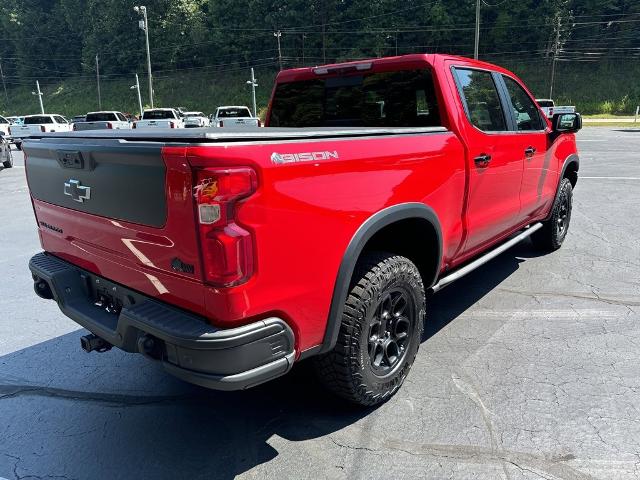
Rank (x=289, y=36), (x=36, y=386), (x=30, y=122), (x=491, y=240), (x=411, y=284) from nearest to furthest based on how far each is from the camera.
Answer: (x=411, y=284) → (x=36, y=386) → (x=491, y=240) → (x=30, y=122) → (x=289, y=36)

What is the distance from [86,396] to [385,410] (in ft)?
6.18

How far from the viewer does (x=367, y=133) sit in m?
2.50

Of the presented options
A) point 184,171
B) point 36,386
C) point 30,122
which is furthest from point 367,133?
point 30,122

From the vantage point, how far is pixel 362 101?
12.3 feet

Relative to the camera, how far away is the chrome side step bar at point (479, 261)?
11.0ft

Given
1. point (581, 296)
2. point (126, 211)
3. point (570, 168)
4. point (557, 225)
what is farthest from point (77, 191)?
point (570, 168)

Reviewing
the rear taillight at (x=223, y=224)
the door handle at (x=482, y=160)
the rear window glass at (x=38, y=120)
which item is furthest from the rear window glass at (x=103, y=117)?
the rear taillight at (x=223, y=224)

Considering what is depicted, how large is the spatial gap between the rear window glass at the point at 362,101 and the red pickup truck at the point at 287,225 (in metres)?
0.01

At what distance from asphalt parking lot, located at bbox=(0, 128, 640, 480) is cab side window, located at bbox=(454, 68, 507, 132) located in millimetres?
1586

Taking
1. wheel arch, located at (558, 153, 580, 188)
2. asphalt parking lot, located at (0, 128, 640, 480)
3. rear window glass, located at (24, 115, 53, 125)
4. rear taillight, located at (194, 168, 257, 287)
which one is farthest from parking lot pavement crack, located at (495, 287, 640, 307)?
rear window glass, located at (24, 115, 53, 125)

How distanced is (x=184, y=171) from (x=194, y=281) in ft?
1.50

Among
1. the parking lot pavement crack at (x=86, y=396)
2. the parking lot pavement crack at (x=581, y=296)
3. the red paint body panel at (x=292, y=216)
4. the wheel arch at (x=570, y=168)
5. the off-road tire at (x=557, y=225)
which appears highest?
the red paint body panel at (x=292, y=216)

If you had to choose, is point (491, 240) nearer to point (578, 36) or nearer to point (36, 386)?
point (36, 386)

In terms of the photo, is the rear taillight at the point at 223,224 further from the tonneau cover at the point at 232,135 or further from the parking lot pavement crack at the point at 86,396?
the parking lot pavement crack at the point at 86,396
